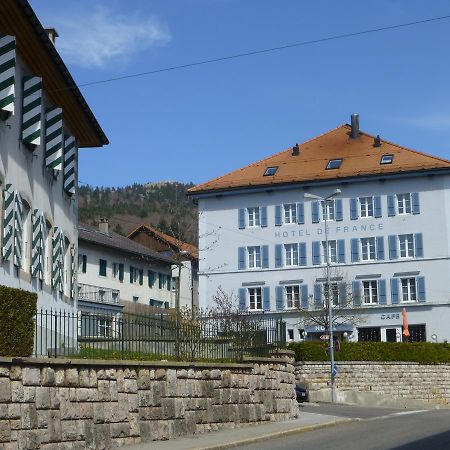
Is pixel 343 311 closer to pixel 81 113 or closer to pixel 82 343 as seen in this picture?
pixel 81 113

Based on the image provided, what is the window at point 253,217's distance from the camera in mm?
70562

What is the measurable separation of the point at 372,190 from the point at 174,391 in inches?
1969

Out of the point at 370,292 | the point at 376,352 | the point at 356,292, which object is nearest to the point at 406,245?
the point at 370,292

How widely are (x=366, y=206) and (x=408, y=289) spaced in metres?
6.75

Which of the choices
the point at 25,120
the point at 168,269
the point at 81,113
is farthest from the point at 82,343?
the point at 168,269

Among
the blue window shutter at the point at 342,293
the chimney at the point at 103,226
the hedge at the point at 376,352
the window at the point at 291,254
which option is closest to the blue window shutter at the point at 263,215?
the window at the point at 291,254

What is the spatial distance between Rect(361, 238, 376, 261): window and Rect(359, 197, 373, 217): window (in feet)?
6.00

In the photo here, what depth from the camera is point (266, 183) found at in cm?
6994

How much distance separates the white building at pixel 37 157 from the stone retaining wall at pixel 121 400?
16.0 feet

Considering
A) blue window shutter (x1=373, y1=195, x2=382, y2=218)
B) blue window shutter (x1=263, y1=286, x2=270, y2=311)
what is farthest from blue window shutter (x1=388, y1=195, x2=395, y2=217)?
blue window shutter (x1=263, y1=286, x2=270, y2=311)

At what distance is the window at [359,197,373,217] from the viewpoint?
6768cm

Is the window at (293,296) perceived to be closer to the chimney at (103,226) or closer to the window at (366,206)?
the window at (366,206)

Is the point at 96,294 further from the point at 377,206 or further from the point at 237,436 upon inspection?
the point at 237,436

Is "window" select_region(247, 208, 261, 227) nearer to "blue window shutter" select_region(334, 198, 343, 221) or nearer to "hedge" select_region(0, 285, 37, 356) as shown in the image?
"blue window shutter" select_region(334, 198, 343, 221)
